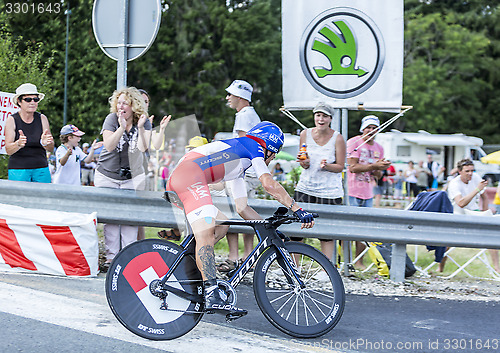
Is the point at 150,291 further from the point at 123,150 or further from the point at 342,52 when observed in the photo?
the point at 342,52

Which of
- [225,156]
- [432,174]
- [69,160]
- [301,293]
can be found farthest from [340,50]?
[432,174]

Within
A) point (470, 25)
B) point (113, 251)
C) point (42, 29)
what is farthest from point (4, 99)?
point (470, 25)

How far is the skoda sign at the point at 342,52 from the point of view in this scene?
7445 mm

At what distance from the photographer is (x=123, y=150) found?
674 cm

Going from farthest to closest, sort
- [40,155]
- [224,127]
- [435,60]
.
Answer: [435,60] < [224,127] < [40,155]

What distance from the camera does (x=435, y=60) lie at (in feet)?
167

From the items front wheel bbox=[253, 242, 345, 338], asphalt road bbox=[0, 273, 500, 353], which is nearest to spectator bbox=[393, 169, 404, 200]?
asphalt road bbox=[0, 273, 500, 353]

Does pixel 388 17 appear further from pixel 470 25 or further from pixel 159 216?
pixel 470 25

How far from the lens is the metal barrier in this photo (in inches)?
258

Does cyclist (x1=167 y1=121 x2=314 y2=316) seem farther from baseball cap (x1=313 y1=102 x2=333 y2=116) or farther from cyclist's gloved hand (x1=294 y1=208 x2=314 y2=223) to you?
baseball cap (x1=313 y1=102 x2=333 y2=116)

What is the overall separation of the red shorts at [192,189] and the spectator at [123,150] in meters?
1.90

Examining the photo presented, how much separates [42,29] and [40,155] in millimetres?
27250

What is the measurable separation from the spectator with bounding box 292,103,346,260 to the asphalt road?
138 centimetres

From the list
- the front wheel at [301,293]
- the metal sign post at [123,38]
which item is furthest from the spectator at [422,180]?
the front wheel at [301,293]
